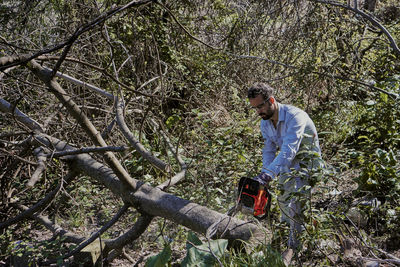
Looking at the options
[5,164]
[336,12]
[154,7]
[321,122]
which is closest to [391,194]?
[321,122]

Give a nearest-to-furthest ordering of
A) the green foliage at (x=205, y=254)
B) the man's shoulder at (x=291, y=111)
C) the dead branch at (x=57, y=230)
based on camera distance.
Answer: the green foliage at (x=205, y=254)
the man's shoulder at (x=291, y=111)
the dead branch at (x=57, y=230)

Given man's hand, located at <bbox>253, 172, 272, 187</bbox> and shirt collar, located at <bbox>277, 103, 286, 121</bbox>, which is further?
shirt collar, located at <bbox>277, 103, 286, 121</bbox>

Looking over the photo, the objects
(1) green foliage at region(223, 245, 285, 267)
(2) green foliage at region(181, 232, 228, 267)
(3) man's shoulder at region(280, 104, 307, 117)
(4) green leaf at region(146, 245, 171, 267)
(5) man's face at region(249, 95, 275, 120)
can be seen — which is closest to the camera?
(1) green foliage at region(223, 245, 285, 267)

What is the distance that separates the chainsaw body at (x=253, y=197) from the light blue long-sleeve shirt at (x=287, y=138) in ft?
0.57

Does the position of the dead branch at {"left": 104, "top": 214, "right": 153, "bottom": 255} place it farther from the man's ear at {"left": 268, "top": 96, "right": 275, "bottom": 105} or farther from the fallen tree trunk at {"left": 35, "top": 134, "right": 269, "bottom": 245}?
the man's ear at {"left": 268, "top": 96, "right": 275, "bottom": 105}

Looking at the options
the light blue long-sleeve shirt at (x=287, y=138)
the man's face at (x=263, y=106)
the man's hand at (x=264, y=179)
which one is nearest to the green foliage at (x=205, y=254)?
the man's hand at (x=264, y=179)

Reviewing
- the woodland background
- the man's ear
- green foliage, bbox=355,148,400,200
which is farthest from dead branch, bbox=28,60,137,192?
green foliage, bbox=355,148,400,200

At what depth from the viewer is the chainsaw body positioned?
295cm

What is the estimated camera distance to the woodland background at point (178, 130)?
2955 millimetres

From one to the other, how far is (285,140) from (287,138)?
0.02 meters

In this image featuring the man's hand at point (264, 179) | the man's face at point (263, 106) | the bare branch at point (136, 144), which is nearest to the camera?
the man's hand at point (264, 179)

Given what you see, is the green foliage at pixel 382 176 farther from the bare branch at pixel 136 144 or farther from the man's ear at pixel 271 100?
the bare branch at pixel 136 144

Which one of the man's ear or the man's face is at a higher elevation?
the man's ear

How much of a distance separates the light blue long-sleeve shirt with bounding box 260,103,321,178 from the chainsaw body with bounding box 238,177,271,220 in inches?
6.9
